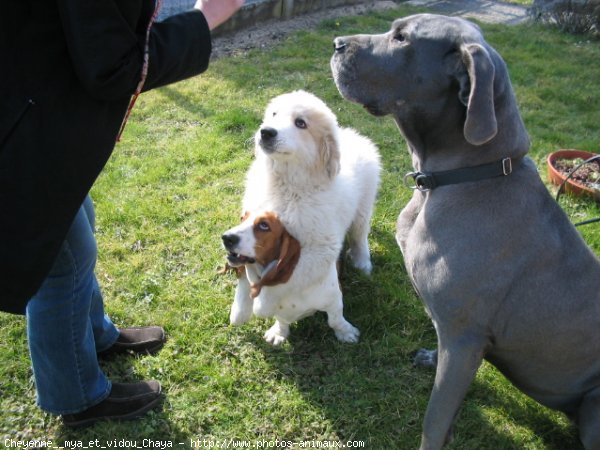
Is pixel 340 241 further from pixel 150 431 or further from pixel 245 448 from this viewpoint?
pixel 150 431

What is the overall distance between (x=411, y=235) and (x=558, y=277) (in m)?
0.63

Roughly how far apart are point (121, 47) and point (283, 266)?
1.46m

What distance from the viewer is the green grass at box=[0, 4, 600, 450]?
274 centimetres

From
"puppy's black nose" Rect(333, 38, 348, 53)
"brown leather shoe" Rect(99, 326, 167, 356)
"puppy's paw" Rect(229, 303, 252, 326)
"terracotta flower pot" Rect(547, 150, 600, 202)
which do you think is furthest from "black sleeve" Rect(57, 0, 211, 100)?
"terracotta flower pot" Rect(547, 150, 600, 202)

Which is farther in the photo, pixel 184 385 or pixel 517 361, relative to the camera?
pixel 184 385

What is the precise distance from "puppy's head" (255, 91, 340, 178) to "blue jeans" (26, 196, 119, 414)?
1.01 meters

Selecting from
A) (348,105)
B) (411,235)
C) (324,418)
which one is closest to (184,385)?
(324,418)

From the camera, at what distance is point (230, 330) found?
329 centimetres

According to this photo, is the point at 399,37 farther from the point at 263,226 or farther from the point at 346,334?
the point at 346,334

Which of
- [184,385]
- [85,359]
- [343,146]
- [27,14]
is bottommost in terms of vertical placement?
[184,385]

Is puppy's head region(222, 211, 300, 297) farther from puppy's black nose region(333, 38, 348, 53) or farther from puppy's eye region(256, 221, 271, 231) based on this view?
puppy's black nose region(333, 38, 348, 53)

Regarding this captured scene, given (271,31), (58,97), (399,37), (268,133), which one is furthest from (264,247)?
(271,31)

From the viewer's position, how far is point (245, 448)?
8.74ft

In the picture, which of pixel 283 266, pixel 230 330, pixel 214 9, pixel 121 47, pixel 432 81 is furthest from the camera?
pixel 230 330
